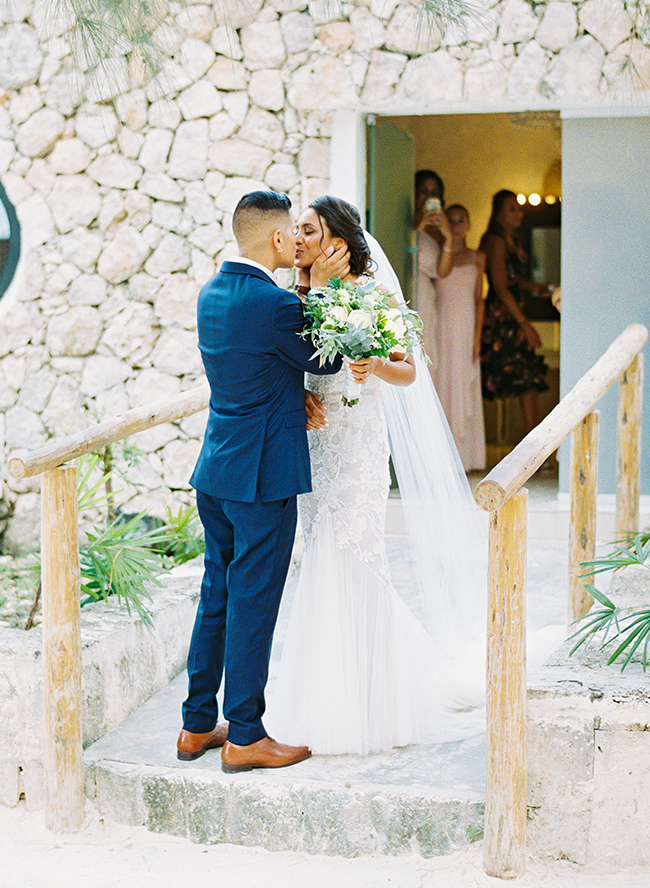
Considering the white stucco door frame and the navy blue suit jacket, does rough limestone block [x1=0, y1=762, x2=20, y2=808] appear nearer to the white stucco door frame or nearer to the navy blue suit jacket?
the navy blue suit jacket

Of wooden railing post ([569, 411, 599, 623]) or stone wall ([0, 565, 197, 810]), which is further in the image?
wooden railing post ([569, 411, 599, 623])

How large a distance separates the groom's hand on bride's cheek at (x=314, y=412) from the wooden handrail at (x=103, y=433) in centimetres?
71

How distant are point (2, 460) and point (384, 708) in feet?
12.8

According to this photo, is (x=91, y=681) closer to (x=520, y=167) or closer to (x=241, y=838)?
(x=241, y=838)

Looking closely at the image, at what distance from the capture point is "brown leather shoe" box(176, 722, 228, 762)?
10.5ft

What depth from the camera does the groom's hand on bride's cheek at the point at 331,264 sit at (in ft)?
10.4

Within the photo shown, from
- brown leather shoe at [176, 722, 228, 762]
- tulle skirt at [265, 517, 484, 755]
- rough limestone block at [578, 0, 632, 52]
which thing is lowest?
brown leather shoe at [176, 722, 228, 762]

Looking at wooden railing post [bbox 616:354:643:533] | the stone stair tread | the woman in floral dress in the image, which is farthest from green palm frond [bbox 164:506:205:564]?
the woman in floral dress

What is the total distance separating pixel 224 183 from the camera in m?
5.89

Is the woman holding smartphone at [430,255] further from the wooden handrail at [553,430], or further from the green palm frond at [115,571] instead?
the green palm frond at [115,571]

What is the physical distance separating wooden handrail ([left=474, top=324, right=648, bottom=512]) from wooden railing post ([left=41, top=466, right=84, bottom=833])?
4.48ft

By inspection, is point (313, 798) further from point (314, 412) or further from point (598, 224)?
point (598, 224)

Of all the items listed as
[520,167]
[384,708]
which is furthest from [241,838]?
[520,167]

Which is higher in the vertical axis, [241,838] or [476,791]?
[476,791]
